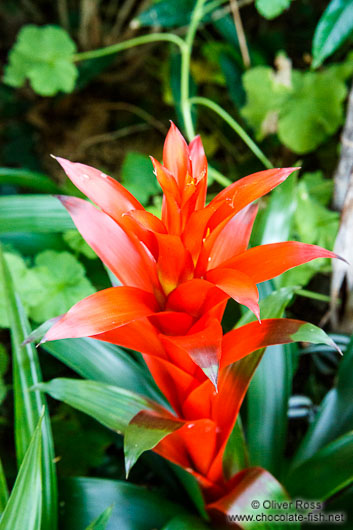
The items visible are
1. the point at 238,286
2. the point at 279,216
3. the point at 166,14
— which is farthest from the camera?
the point at 166,14

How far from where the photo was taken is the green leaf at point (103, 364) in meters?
0.79

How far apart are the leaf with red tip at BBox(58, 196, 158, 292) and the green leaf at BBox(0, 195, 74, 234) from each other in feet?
1.48

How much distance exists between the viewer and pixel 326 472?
2.34 feet

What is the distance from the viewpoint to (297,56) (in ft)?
5.16

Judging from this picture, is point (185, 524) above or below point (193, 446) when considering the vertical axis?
below

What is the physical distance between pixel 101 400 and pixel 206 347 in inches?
10.8

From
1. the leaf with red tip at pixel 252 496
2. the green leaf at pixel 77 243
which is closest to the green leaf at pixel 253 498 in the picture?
the leaf with red tip at pixel 252 496

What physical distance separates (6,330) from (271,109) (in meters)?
0.96

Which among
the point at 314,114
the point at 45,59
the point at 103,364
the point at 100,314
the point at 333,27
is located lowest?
the point at 103,364

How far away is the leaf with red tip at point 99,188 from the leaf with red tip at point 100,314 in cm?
9

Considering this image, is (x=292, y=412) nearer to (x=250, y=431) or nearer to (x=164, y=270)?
(x=250, y=431)

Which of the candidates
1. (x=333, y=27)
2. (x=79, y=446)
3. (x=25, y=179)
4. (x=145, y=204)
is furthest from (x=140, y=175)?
(x=79, y=446)

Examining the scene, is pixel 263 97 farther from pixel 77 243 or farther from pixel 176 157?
pixel 176 157

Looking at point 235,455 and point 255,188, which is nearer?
point 255,188
